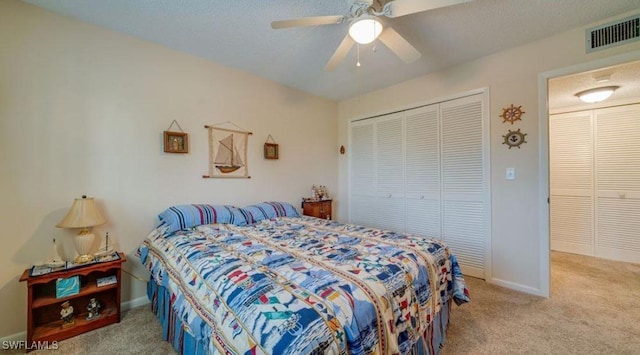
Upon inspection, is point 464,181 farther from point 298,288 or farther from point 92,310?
point 92,310

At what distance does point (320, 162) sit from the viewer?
407 cm

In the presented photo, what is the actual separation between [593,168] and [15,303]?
6561 mm

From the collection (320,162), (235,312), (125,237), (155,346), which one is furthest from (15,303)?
(320,162)

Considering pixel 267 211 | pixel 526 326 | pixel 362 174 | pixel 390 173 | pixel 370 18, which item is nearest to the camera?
pixel 370 18

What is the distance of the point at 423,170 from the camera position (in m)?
3.31

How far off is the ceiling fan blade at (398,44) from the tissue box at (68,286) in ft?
9.60

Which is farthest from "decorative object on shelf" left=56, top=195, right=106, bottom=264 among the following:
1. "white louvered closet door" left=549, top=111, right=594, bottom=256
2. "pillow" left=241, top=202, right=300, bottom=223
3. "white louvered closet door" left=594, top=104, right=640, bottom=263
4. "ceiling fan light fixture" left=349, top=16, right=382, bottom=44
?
"white louvered closet door" left=594, top=104, right=640, bottom=263

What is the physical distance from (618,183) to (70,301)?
634 centimetres

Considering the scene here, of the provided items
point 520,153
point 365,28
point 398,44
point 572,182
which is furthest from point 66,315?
point 572,182

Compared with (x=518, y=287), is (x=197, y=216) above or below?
above

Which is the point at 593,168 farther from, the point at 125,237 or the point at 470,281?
the point at 125,237

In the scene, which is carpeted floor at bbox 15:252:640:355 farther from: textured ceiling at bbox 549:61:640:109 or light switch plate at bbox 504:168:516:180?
textured ceiling at bbox 549:61:640:109

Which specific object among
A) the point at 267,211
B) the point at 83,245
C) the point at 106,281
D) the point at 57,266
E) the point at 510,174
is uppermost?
the point at 510,174

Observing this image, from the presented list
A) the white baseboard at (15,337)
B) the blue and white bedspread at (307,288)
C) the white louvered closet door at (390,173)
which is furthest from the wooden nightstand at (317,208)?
the white baseboard at (15,337)
